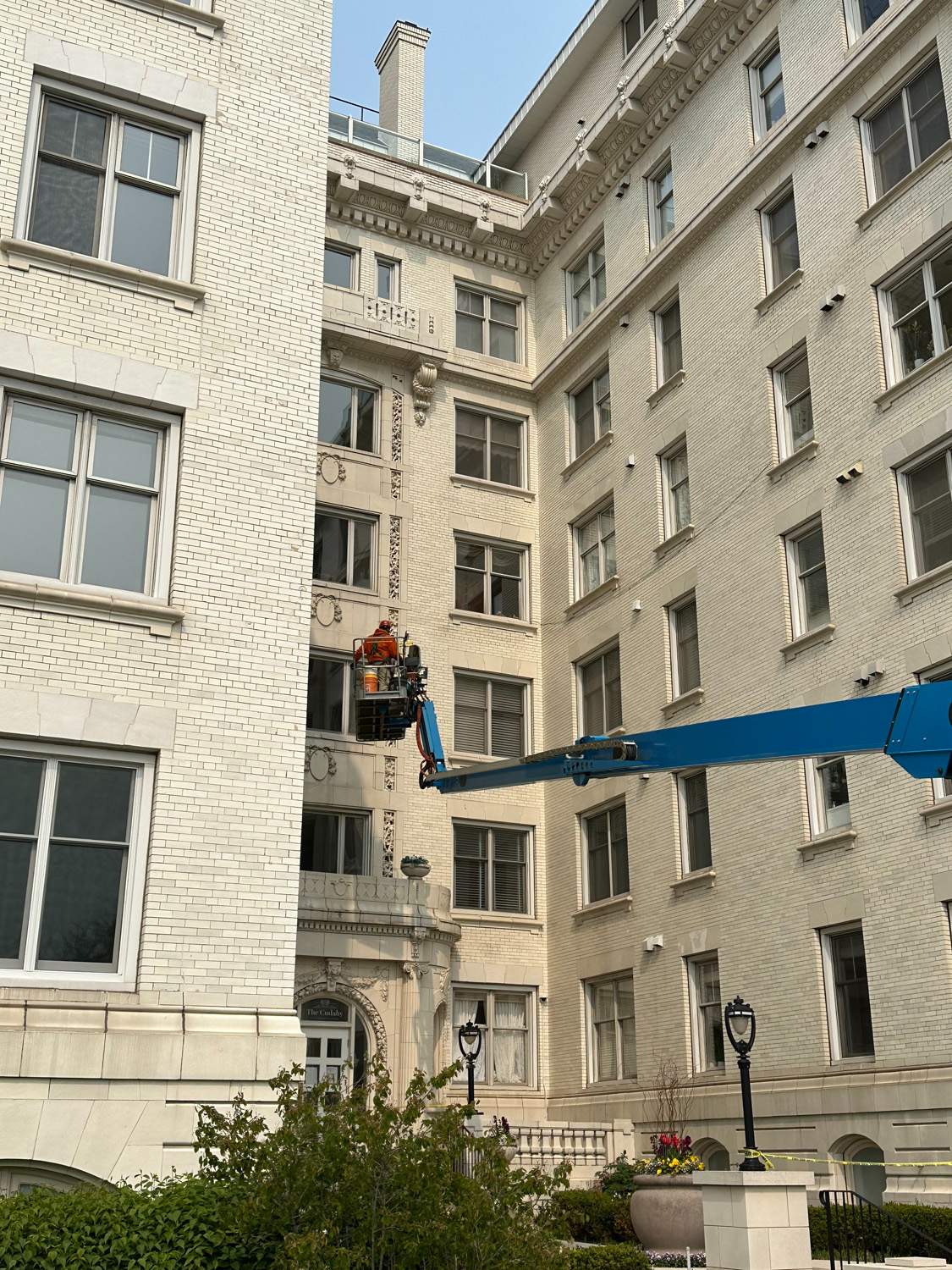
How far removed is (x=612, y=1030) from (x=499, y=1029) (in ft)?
10.3

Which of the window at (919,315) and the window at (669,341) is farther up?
the window at (669,341)

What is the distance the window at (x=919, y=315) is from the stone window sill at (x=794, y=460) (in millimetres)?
2182

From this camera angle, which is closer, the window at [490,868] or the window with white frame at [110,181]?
the window with white frame at [110,181]

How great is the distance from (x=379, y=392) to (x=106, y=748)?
23.9m

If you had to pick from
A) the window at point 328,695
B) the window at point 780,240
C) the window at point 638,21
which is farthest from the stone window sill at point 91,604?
the window at point 638,21

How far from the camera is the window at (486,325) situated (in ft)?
129

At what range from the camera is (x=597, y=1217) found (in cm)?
2348

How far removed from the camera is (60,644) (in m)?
14.4

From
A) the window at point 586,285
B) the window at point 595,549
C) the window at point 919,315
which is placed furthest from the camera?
the window at point 586,285

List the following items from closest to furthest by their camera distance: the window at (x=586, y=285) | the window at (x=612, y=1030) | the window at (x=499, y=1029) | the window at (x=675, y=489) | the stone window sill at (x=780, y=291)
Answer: the stone window sill at (x=780, y=291)
the window at (x=612, y=1030)
the window at (x=675, y=489)
the window at (x=499, y=1029)
the window at (x=586, y=285)

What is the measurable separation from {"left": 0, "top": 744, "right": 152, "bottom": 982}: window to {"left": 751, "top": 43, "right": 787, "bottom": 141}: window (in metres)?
23.4

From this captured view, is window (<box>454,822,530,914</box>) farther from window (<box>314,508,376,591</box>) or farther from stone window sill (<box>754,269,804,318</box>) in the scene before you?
stone window sill (<box>754,269,804,318</box>)

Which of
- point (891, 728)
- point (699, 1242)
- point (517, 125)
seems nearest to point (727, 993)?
point (699, 1242)

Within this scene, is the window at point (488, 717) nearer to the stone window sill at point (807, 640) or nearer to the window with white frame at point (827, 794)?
the stone window sill at point (807, 640)
